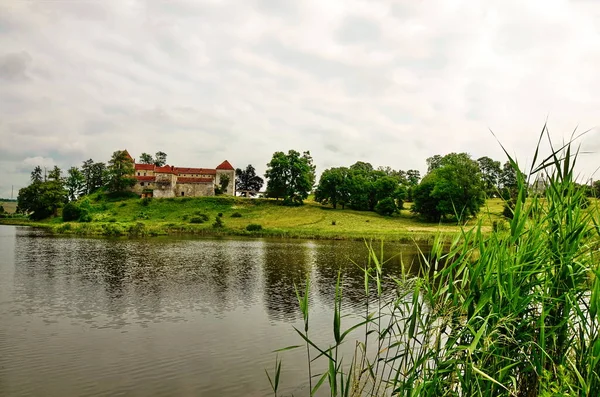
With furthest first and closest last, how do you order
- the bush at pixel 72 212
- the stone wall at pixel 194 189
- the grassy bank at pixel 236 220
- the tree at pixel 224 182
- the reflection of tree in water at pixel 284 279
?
the tree at pixel 224 182
the stone wall at pixel 194 189
the bush at pixel 72 212
the grassy bank at pixel 236 220
the reflection of tree in water at pixel 284 279

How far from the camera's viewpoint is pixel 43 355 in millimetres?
12648

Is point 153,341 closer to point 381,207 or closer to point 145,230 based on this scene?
point 145,230

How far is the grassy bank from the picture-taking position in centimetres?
6619

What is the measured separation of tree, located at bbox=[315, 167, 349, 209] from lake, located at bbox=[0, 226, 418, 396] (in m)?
70.4

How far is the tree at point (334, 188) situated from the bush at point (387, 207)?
9.98 m

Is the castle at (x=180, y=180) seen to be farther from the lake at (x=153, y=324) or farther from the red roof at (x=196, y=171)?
the lake at (x=153, y=324)

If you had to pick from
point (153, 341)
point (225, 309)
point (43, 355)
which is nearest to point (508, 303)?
point (153, 341)

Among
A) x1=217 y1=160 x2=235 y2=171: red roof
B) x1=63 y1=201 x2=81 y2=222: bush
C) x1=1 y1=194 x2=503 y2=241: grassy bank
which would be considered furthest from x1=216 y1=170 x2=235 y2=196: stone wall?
x1=63 y1=201 x2=81 y2=222: bush

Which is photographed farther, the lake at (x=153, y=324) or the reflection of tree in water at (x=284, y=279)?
the reflection of tree in water at (x=284, y=279)

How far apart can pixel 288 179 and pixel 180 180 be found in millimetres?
36867

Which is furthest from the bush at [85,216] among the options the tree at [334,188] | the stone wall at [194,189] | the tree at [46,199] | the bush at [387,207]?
the bush at [387,207]

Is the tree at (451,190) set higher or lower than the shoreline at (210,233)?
higher

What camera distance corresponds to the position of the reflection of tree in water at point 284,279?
19692 millimetres

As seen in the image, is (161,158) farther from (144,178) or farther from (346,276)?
(346,276)
